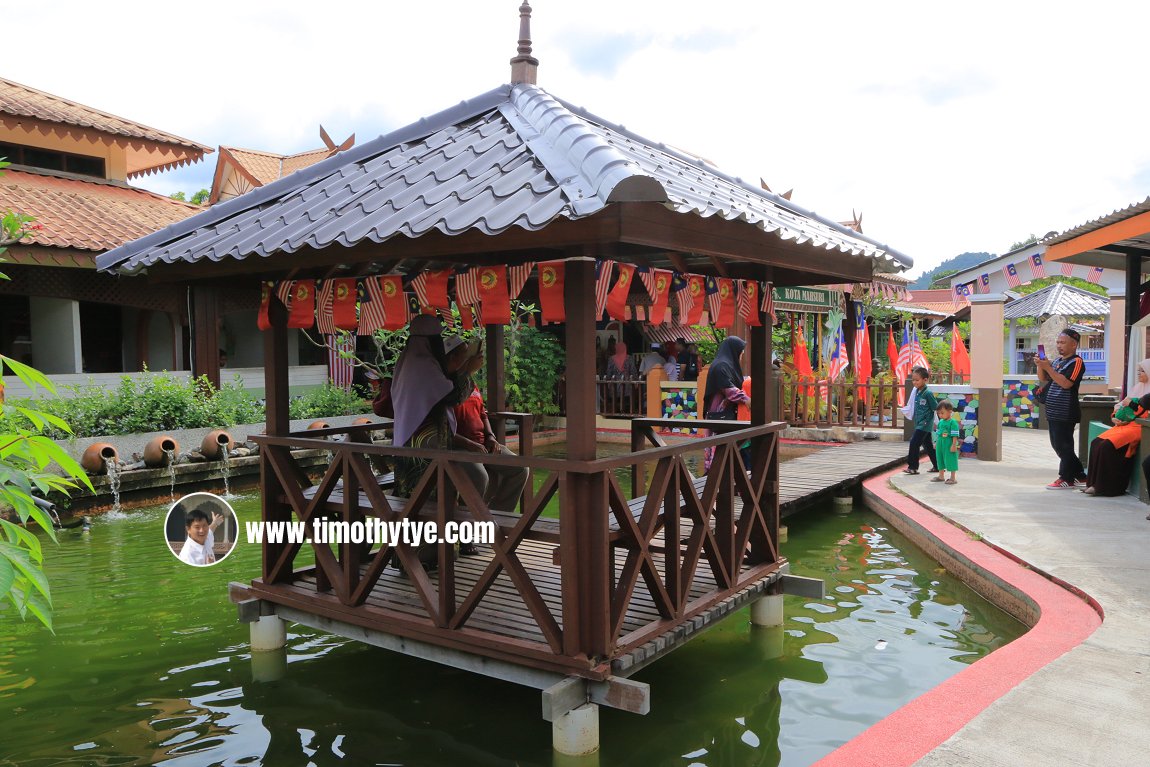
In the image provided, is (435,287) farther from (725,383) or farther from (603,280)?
(725,383)

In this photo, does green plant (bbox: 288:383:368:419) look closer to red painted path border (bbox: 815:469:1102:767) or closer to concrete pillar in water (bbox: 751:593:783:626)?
concrete pillar in water (bbox: 751:593:783:626)

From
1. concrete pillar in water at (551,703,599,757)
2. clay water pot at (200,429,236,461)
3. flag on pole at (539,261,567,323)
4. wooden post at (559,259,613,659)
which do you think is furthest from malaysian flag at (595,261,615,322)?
clay water pot at (200,429,236,461)

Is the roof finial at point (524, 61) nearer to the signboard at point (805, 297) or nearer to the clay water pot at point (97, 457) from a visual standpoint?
the signboard at point (805, 297)

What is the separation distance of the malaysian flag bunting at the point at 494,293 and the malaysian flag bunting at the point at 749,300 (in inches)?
78.6

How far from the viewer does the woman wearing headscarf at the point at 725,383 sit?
858cm

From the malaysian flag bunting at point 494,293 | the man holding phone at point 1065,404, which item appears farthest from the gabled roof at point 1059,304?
the malaysian flag bunting at point 494,293

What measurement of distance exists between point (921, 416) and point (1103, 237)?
301 cm

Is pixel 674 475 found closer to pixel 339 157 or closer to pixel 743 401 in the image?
pixel 339 157

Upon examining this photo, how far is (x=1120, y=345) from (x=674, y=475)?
13.4m

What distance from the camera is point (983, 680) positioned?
4.41 metres

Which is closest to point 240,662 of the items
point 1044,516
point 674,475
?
point 674,475

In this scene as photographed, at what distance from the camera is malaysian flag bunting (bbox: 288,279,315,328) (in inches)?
213

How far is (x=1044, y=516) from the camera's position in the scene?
8.16m

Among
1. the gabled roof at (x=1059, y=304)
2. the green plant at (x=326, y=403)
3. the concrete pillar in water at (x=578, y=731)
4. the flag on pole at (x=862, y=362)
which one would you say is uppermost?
the gabled roof at (x=1059, y=304)
